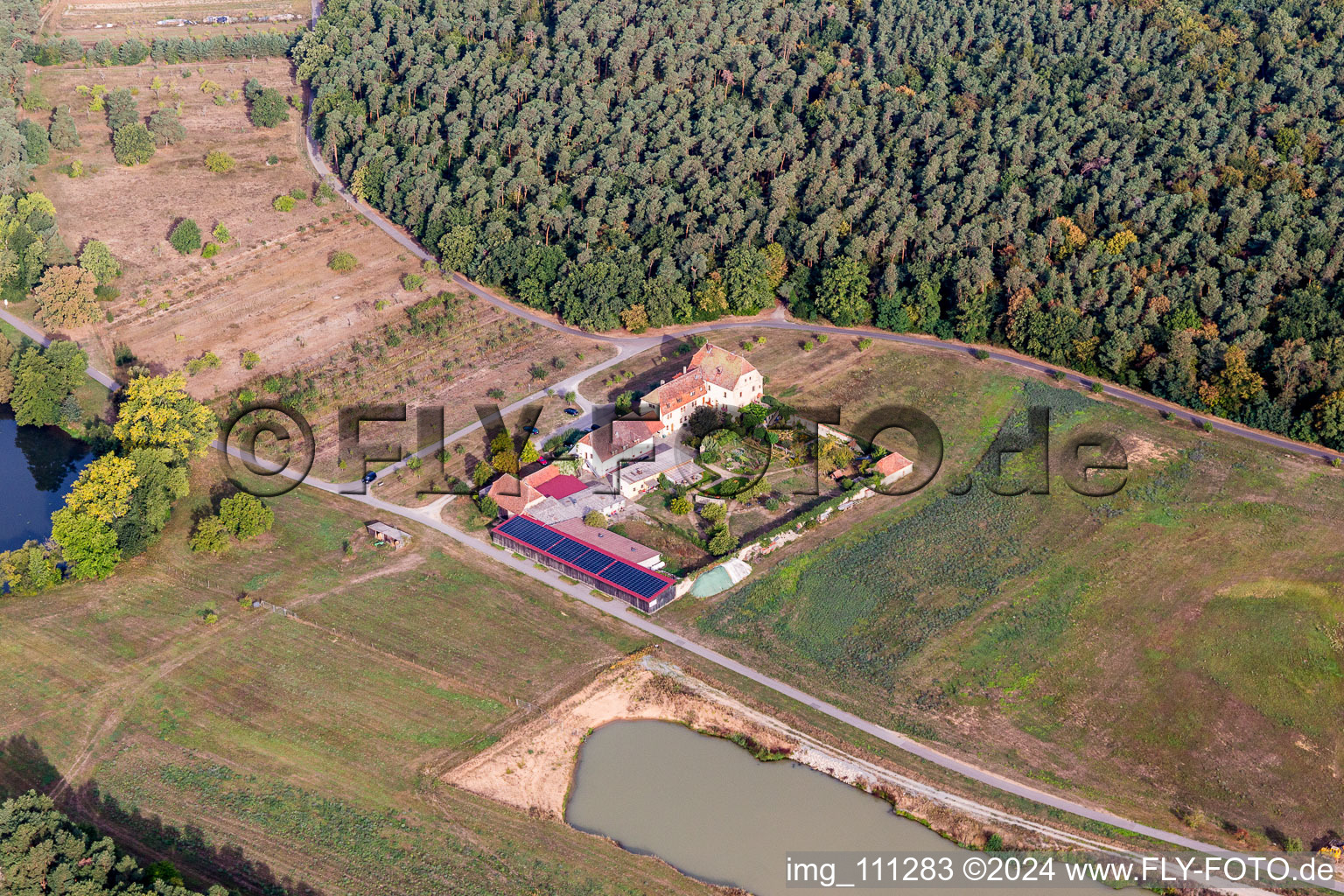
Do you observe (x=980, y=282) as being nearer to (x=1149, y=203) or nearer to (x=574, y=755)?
(x=1149, y=203)

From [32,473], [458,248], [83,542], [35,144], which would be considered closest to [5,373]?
[32,473]

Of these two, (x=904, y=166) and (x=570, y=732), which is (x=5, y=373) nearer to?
(x=570, y=732)

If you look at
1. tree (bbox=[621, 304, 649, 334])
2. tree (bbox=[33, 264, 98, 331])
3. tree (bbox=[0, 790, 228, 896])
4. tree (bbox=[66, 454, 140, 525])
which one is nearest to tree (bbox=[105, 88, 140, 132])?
tree (bbox=[33, 264, 98, 331])

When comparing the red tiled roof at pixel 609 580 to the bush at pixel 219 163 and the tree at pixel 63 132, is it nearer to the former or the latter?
the bush at pixel 219 163

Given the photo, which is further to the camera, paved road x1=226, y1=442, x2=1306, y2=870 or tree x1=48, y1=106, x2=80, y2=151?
tree x1=48, y1=106, x2=80, y2=151

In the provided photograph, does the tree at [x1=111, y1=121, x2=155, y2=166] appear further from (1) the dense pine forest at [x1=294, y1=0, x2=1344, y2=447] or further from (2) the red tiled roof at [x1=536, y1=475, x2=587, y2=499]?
(2) the red tiled roof at [x1=536, y1=475, x2=587, y2=499]

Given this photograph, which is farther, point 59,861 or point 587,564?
point 587,564

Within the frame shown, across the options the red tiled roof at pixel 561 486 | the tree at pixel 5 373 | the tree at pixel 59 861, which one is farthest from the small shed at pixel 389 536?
the tree at pixel 5 373
